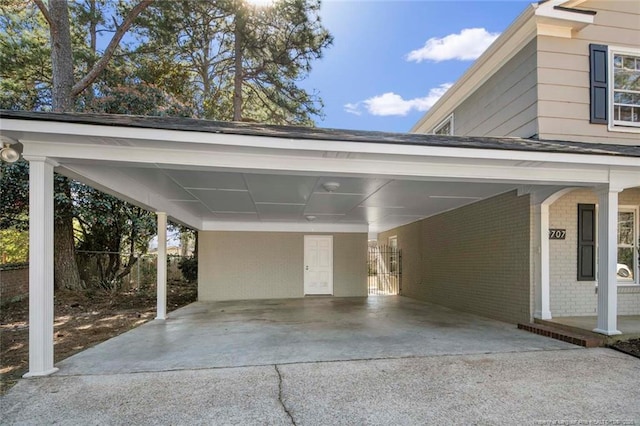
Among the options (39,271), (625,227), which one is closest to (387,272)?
(625,227)

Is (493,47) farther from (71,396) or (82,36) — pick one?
(82,36)

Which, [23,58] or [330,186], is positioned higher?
[23,58]

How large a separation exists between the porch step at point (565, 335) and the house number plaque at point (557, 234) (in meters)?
1.49

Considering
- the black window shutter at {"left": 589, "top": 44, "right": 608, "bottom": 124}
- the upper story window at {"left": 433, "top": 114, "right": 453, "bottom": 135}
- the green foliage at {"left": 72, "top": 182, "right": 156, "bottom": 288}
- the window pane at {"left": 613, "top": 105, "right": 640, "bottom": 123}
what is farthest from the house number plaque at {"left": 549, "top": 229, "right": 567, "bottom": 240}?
the green foliage at {"left": 72, "top": 182, "right": 156, "bottom": 288}

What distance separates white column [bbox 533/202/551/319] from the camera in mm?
5965

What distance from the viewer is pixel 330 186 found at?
563 cm

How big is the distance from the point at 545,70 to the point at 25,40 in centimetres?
1402

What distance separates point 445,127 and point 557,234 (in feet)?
16.7

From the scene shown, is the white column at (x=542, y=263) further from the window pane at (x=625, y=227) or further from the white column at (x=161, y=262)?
the white column at (x=161, y=262)

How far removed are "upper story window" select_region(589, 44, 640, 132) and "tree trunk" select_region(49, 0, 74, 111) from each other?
470 inches

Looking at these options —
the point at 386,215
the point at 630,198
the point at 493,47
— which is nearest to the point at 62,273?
the point at 386,215

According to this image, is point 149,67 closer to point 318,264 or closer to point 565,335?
point 318,264

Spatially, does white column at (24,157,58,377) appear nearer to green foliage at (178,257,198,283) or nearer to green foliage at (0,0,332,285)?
green foliage at (0,0,332,285)

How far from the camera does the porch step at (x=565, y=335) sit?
4.89m
